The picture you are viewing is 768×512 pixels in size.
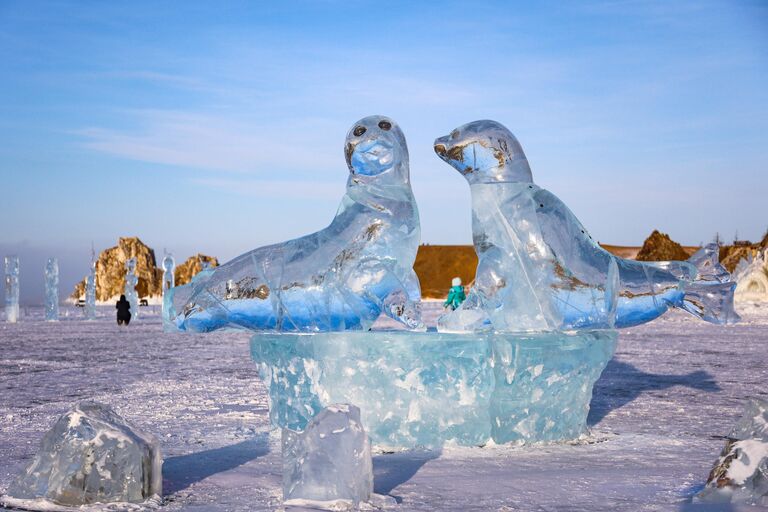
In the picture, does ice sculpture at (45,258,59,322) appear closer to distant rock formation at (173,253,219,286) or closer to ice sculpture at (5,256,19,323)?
ice sculpture at (5,256,19,323)

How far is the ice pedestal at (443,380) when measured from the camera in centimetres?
533

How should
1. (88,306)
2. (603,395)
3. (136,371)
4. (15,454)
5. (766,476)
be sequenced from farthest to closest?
(88,306) → (136,371) → (603,395) → (15,454) → (766,476)

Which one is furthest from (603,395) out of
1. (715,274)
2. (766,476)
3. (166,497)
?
(166,497)

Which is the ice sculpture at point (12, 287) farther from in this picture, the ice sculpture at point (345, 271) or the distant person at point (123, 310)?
the ice sculpture at point (345, 271)

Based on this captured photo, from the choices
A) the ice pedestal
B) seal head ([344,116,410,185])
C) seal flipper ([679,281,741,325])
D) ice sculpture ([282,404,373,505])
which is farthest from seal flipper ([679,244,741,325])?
ice sculpture ([282,404,373,505])

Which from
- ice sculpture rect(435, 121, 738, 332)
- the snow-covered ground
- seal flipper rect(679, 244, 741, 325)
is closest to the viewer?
the snow-covered ground

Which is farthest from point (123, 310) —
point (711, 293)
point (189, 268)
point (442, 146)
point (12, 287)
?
point (189, 268)

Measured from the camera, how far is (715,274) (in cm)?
584

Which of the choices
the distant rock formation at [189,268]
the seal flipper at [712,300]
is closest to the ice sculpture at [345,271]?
the seal flipper at [712,300]

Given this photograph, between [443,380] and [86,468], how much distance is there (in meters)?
2.26

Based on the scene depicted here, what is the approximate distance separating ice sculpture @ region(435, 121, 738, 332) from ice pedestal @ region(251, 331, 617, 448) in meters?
0.29

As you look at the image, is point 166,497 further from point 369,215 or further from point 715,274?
point 715,274

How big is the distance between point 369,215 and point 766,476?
9.60ft

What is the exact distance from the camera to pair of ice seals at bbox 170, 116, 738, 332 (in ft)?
18.5
